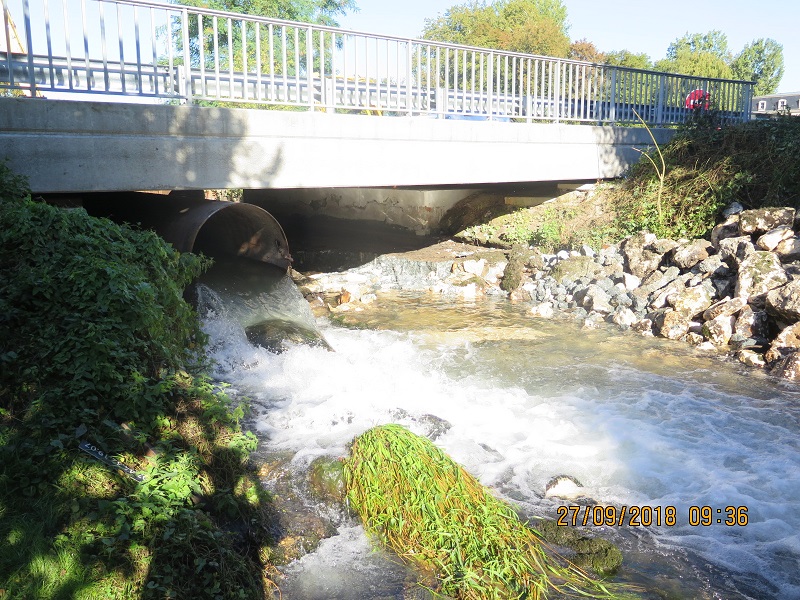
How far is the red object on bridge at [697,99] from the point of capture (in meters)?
15.7

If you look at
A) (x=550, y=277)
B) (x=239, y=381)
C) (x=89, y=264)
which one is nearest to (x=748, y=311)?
(x=550, y=277)

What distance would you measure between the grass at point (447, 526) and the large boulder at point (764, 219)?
26.8 ft

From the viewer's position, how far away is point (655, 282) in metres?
11.1

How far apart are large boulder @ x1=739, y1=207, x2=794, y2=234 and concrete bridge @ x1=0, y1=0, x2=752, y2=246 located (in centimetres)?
369

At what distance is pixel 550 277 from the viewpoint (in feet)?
40.8

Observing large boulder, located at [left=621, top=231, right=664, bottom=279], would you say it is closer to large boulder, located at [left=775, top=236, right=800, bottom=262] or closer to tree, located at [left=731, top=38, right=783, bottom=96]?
large boulder, located at [left=775, top=236, right=800, bottom=262]

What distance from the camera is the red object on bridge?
51.4ft

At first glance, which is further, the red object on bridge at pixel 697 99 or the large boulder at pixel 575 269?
the red object on bridge at pixel 697 99

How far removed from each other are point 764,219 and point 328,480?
29.3 feet

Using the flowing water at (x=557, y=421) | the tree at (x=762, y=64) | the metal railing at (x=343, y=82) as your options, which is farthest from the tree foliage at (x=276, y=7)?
the tree at (x=762, y=64)

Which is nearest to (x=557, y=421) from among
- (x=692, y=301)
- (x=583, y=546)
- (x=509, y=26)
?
(x=583, y=546)

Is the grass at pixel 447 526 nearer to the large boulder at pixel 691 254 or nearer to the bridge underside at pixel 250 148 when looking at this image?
the bridge underside at pixel 250 148

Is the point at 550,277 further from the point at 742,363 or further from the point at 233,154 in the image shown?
the point at 233,154
